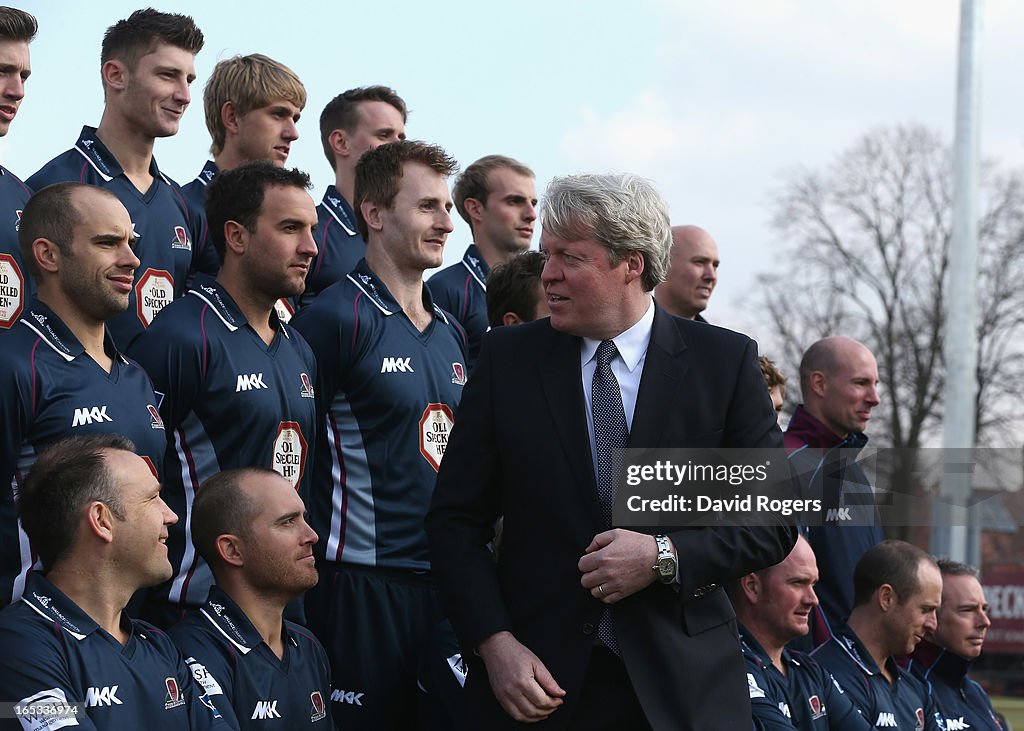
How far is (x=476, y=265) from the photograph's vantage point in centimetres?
686

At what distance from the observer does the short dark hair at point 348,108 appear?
7.02 m

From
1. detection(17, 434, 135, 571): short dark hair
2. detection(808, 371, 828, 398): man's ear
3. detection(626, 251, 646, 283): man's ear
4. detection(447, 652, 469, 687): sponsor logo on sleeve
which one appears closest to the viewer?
detection(626, 251, 646, 283): man's ear

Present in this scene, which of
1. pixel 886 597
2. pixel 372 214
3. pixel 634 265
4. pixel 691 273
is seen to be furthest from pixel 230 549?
pixel 886 597

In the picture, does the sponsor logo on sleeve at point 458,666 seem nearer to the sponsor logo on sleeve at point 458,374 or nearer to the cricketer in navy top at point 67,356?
the sponsor logo on sleeve at point 458,374

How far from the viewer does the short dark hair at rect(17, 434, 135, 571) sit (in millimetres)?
3965

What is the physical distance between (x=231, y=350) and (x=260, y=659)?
1047 mm

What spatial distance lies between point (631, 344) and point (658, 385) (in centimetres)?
17

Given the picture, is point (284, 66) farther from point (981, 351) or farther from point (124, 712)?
point (981, 351)

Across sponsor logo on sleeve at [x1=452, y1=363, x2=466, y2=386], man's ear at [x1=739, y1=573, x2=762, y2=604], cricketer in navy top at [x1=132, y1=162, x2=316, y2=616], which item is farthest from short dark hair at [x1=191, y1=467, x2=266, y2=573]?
man's ear at [x1=739, y1=573, x2=762, y2=604]

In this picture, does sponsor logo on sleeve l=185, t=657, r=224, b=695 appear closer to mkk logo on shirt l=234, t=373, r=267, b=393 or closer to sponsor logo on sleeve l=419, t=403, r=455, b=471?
mkk logo on shirt l=234, t=373, r=267, b=393

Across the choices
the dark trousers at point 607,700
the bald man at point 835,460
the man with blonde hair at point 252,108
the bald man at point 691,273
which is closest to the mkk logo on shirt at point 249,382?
the dark trousers at point 607,700

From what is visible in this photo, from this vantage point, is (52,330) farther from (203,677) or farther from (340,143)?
(340,143)

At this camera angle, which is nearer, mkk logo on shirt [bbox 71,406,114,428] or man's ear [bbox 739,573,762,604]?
mkk logo on shirt [bbox 71,406,114,428]

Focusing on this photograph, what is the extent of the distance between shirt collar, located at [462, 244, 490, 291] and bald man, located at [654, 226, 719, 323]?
0.92 metres
